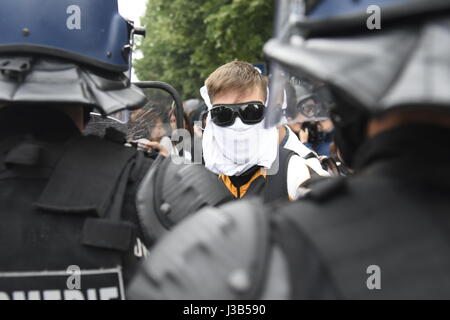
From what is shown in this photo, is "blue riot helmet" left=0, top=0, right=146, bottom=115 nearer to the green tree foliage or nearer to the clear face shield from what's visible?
the clear face shield

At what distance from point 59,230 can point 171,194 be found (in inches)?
14.7

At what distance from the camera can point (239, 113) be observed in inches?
119

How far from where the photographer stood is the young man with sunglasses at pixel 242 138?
298 cm

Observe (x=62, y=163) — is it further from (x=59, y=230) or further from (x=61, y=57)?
(x=61, y=57)

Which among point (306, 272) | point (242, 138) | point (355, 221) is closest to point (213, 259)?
point (306, 272)

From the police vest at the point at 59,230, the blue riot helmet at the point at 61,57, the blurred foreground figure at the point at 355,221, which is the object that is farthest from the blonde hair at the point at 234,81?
the blurred foreground figure at the point at 355,221

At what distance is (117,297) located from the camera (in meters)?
1.78

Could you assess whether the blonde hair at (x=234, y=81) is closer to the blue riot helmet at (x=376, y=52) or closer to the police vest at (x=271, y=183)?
the police vest at (x=271, y=183)

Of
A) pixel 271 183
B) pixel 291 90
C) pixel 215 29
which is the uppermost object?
pixel 215 29

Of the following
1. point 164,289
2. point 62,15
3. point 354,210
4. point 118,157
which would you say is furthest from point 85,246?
point 354,210

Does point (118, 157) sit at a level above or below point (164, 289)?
above

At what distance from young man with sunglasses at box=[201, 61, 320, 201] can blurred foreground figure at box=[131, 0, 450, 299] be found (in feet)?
5.64

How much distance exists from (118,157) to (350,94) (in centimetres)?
113
